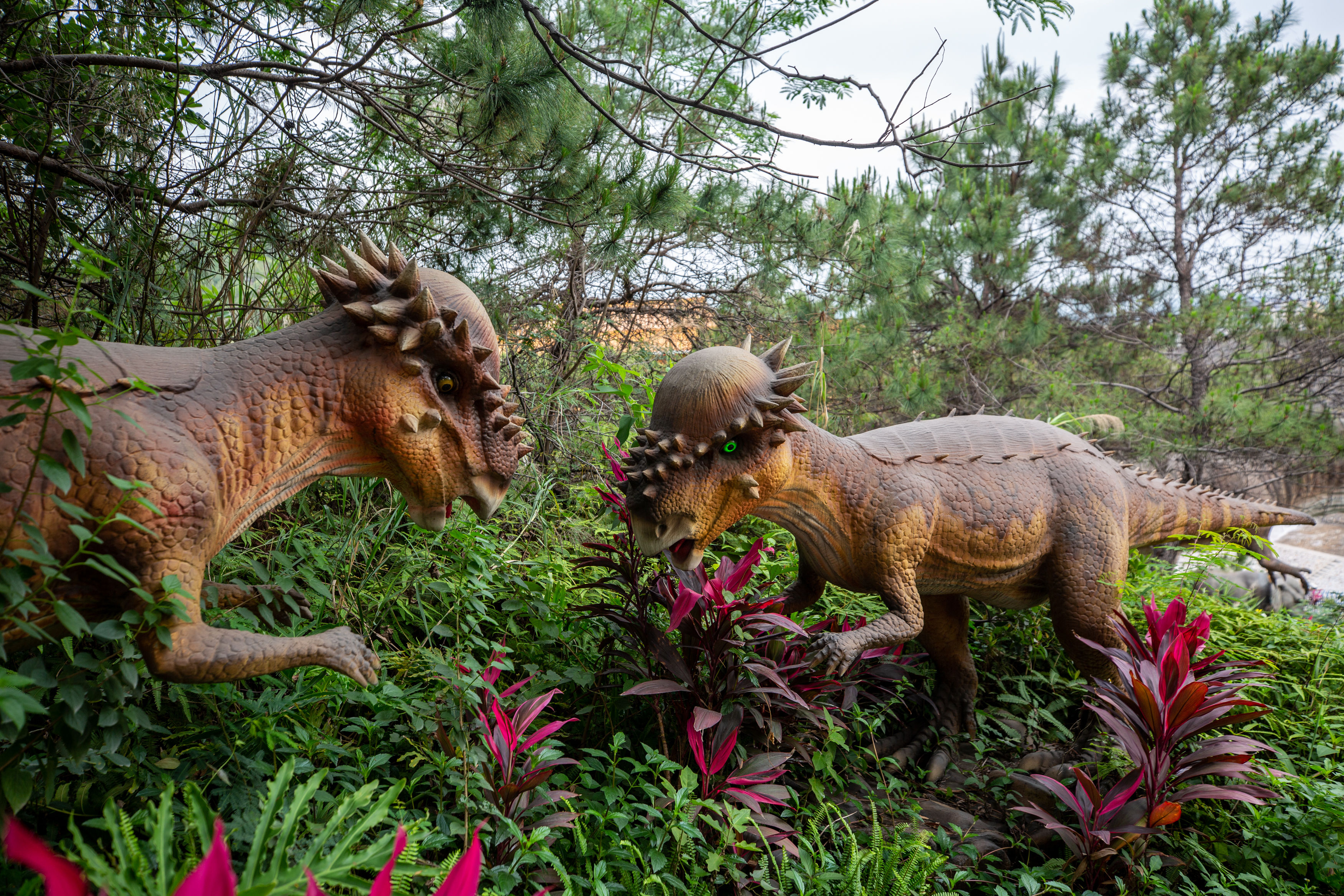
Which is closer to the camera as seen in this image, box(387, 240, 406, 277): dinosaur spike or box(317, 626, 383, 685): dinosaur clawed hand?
box(317, 626, 383, 685): dinosaur clawed hand

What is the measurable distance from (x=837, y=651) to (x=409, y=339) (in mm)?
1472

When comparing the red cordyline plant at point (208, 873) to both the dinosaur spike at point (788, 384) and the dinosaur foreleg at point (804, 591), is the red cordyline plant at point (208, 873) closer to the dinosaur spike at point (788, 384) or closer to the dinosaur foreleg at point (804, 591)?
the dinosaur spike at point (788, 384)

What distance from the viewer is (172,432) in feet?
4.95

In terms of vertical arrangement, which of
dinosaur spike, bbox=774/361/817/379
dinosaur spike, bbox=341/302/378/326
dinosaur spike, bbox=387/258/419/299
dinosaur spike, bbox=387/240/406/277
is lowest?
dinosaur spike, bbox=774/361/817/379

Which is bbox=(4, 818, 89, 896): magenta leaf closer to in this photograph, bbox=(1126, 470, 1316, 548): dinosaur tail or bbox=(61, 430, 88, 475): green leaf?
bbox=(61, 430, 88, 475): green leaf

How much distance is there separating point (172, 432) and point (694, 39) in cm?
558

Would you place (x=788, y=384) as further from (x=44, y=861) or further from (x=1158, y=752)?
(x=44, y=861)

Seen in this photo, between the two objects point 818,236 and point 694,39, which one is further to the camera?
point 694,39

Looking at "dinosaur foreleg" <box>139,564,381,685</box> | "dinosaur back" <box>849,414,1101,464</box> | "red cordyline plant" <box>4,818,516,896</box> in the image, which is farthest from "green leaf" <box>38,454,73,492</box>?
"dinosaur back" <box>849,414,1101,464</box>

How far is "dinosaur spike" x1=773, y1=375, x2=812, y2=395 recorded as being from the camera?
2.16m

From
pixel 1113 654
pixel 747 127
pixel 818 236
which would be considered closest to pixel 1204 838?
pixel 1113 654

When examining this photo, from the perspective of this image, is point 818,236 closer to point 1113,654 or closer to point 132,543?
point 1113,654

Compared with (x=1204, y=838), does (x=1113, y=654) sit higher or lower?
higher

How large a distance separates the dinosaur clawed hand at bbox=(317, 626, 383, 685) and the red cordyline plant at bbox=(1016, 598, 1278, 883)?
6.11ft
